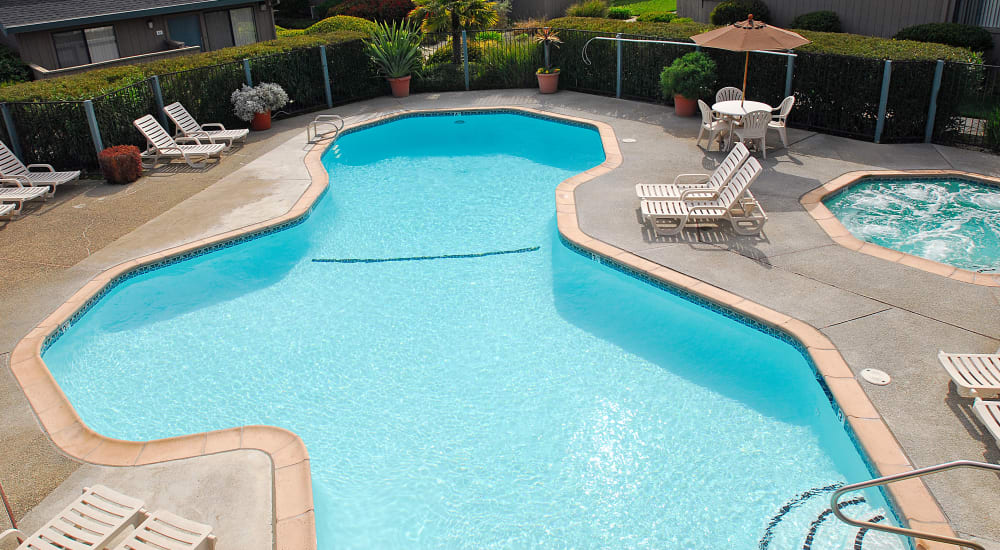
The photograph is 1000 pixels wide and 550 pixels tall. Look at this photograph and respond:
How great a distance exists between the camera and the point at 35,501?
5117 millimetres

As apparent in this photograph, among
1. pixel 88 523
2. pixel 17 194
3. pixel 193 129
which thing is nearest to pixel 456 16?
pixel 193 129

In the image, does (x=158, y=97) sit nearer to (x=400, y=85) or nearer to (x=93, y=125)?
(x=93, y=125)

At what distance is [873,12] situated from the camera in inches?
736

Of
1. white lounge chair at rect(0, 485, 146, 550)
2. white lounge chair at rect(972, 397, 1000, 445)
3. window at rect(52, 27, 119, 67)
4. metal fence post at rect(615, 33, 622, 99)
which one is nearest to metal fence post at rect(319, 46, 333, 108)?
metal fence post at rect(615, 33, 622, 99)

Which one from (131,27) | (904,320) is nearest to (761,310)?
(904,320)

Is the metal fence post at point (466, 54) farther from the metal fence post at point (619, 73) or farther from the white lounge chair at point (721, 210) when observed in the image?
the white lounge chair at point (721, 210)

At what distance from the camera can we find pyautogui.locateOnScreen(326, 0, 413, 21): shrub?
29625mm

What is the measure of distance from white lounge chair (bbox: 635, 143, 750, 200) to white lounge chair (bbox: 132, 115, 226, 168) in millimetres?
7906

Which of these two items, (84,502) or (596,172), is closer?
(84,502)

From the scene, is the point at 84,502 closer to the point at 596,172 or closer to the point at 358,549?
the point at 358,549

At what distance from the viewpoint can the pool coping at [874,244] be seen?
7.61 m

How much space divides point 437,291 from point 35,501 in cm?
472

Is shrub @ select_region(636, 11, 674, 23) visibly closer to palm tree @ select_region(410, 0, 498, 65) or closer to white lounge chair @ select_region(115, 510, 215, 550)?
palm tree @ select_region(410, 0, 498, 65)

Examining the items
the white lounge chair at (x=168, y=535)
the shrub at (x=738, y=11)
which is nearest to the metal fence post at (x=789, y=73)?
the shrub at (x=738, y=11)
